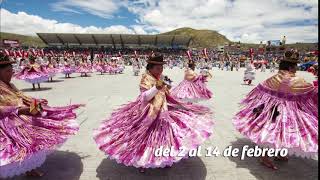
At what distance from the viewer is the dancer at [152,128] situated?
4215mm

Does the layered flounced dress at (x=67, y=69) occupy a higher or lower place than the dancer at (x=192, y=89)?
lower

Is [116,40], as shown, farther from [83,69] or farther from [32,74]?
[32,74]

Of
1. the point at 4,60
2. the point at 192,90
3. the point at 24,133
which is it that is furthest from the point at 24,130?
the point at 192,90

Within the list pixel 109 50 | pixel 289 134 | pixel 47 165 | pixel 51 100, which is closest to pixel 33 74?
pixel 51 100

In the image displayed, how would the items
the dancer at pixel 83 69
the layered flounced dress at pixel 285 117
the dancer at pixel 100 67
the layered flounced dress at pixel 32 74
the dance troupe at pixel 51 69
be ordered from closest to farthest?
1. the layered flounced dress at pixel 285 117
2. the layered flounced dress at pixel 32 74
3. the dance troupe at pixel 51 69
4. the dancer at pixel 83 69
5. the dancer at pixel 100 67

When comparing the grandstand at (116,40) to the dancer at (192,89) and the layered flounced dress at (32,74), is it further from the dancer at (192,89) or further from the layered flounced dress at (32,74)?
the dancer at (192,89)

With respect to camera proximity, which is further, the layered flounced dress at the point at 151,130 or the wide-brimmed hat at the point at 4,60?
the wide-brimmed hat at the point at 4,60

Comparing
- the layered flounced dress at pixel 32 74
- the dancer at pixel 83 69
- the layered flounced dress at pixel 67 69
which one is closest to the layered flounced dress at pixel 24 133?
the layered flounced dress at pixel 32 74

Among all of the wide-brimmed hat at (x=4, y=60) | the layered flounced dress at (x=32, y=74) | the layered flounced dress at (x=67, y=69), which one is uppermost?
the wide-brimmed hat at (x=4, y=60)

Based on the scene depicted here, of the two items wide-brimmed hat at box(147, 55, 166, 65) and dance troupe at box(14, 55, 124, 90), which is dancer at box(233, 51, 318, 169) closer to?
wide-brimmed hat at box(147, 55, 166, 65)

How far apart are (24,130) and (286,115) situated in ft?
12.2

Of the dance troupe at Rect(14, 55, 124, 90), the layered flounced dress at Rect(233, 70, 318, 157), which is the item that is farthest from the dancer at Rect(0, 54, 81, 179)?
the dance troupe at Rect(14, 55, 124, 90)

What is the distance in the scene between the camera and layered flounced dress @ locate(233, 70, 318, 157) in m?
4.45

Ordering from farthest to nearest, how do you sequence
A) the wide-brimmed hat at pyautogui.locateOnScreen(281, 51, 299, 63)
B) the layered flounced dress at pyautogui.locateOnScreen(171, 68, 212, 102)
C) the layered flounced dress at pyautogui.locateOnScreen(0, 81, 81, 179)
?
the layered flounced dress at pyautogui.locateOnScreen(171, 68, 212, 102)
the wide-brimmed hat at pyautogui.locateOnScreen(281, 51, 299, 63)
the layered flounced dress at pyautogui.locateOnScreen(0, 81, 81, 179)
